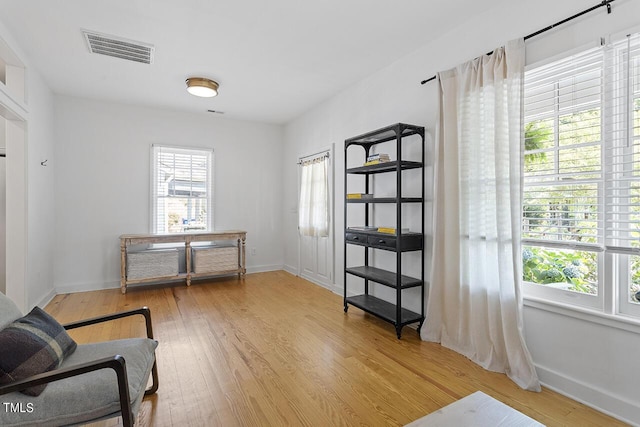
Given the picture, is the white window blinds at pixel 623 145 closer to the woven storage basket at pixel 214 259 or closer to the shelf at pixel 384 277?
the shelf at pixel 384 277

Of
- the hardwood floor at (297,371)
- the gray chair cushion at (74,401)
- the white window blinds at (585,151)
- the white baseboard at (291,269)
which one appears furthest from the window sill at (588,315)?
the white baseboard at (291,269)

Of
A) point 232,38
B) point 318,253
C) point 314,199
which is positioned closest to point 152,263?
point 318,253

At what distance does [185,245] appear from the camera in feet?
16.1

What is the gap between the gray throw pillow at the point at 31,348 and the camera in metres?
1.29

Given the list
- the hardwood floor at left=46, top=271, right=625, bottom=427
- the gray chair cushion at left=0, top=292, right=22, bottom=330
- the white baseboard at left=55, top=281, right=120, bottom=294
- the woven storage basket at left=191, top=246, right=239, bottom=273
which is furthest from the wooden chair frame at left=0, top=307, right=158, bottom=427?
the white baseboard at left=55, top=281, right=120, bottom=294

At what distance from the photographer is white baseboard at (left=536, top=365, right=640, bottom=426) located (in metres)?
1.78

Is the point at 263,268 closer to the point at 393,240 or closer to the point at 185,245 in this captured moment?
the point at 185,245

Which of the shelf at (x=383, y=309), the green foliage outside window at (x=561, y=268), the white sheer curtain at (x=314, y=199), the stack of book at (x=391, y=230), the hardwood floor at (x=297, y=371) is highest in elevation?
the white sheer curtain at (x=314, y=199)

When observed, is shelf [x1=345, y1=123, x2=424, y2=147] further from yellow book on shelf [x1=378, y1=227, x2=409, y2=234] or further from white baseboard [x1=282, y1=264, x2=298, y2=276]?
white baseboard [x1=282, y1=264, x2=298, y2=276]

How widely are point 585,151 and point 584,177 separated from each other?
0.54ft

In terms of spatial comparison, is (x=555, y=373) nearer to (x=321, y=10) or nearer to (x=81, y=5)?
(x=321, y=10)

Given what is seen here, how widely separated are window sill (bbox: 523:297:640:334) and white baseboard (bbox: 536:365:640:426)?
400mm

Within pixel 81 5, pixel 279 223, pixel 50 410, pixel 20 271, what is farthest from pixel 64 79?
pixel 50 410

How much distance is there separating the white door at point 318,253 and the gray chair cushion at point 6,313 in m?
3.40
